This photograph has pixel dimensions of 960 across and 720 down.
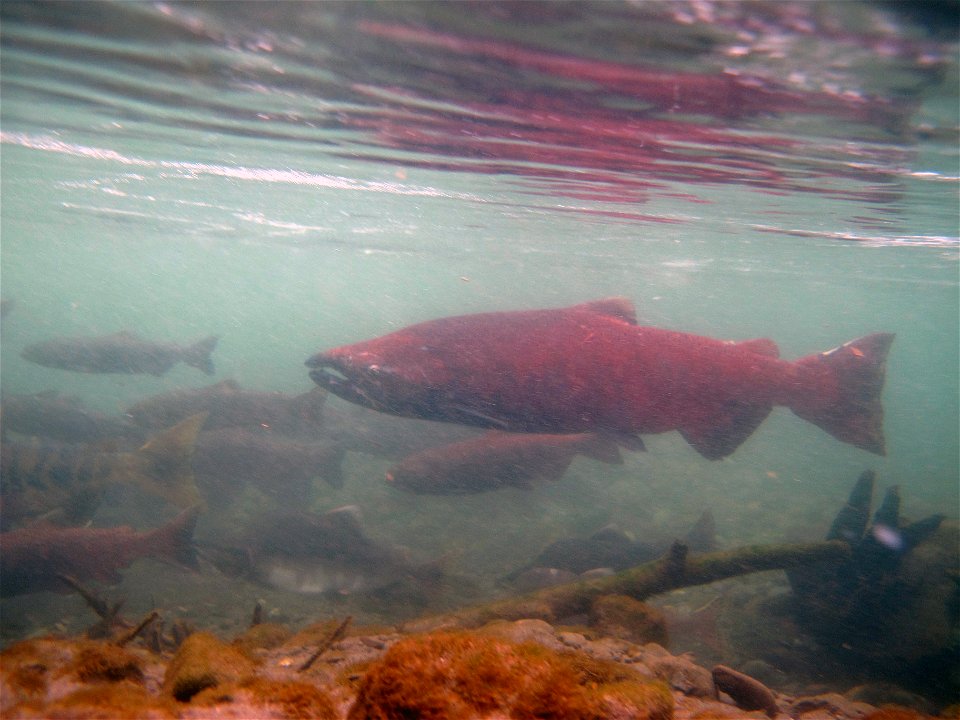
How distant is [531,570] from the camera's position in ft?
32.1

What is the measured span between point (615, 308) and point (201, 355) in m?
15.3

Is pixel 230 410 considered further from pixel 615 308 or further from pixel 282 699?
pixel 282 699

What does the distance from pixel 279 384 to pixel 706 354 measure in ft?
107

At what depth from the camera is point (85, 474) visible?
10773 mm

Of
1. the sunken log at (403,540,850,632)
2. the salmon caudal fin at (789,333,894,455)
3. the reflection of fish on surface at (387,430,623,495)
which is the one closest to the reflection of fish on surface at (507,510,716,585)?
the reflection of fish on surface at (387,430,623,495)

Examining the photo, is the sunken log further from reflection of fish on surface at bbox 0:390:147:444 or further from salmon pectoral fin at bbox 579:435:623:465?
reflection of fish on surface at bbox 0:390:147:444

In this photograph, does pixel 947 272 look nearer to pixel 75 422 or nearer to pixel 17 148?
pixel 75 422

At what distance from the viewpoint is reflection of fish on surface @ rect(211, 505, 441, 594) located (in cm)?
862

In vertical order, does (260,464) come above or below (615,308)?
below

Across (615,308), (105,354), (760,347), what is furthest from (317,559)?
(105,354)

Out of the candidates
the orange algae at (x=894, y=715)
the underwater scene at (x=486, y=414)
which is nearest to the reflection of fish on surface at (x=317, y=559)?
the underwater scene at (x=486, y=414)

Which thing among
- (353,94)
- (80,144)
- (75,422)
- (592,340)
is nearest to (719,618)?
(592,340)

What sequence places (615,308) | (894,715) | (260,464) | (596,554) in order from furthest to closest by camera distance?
(260,464), (596,554), (615,308), (894,715)

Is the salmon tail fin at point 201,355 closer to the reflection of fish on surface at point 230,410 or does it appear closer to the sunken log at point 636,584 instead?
the reflection of fish on surface at point 230,410
